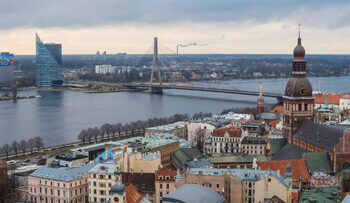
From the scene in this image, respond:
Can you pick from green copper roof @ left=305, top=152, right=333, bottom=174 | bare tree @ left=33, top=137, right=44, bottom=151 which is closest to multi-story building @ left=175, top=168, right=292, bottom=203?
green copper roof @ left=305, top=152, right=333, bottom=174

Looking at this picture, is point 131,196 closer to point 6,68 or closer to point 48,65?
point 6,68

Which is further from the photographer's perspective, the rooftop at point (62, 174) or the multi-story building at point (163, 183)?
the rooftop at point (62, 174)

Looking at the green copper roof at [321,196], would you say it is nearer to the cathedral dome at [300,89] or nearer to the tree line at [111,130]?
the cathedral dome at [300,89]

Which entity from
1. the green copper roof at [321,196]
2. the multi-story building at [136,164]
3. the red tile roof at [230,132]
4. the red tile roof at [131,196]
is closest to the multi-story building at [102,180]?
the multi-story building at [136,164]

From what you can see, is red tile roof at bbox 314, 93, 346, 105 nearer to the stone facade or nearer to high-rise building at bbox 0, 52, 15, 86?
the stone facade

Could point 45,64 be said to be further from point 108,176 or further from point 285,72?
point 108,176

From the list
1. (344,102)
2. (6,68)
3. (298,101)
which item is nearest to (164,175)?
(298,101)
